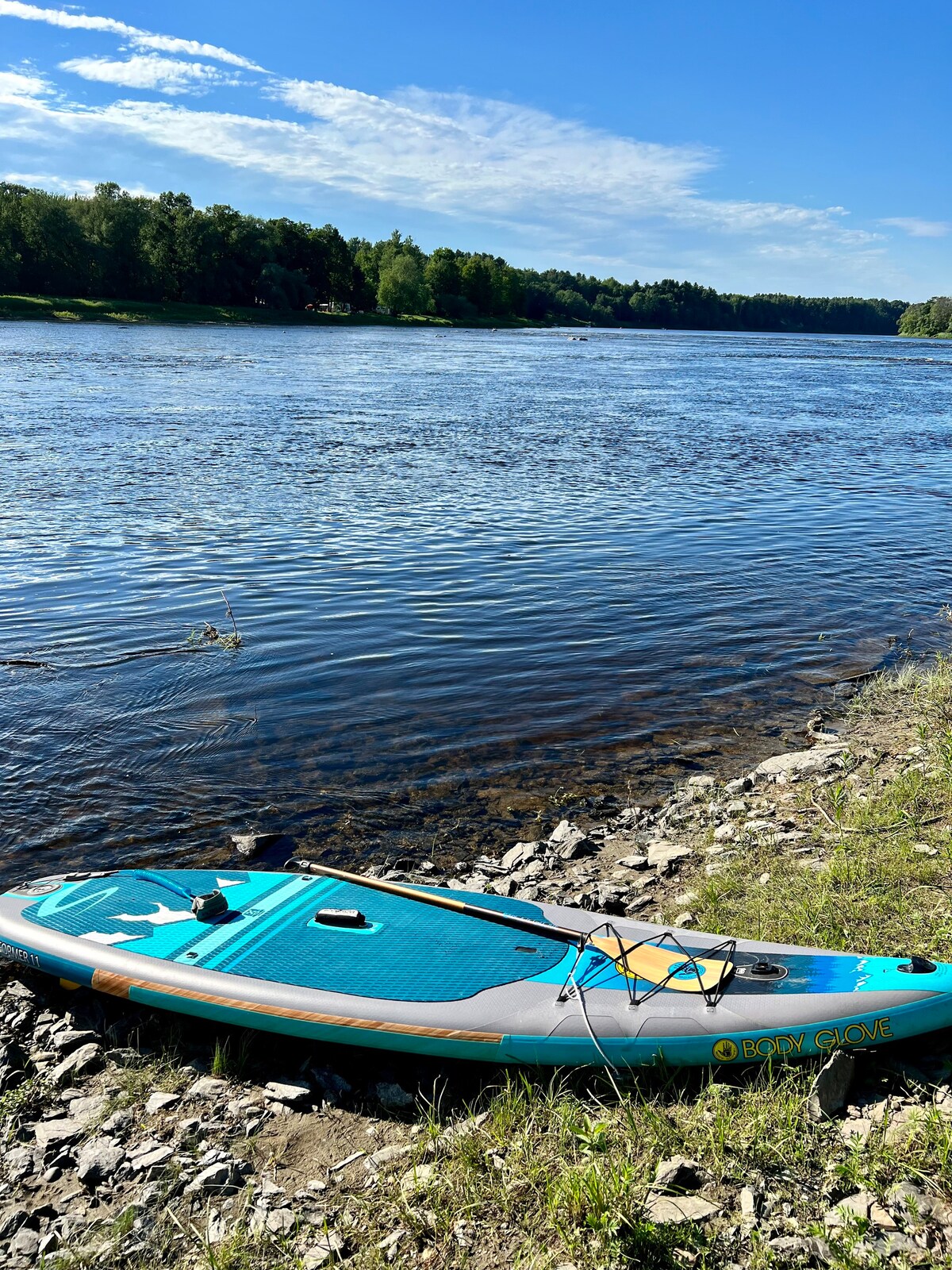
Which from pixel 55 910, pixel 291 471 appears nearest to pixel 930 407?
pixel 291 471

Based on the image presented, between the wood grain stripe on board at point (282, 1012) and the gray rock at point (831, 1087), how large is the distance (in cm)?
139

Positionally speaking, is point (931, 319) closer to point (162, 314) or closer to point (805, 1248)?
point (162, 314)

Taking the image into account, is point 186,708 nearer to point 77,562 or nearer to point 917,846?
point 77,562

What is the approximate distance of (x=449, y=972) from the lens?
4.80 metres

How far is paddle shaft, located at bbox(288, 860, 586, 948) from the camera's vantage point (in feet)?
16.3

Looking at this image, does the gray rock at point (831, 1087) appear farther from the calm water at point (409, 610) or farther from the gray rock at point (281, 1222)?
the calm water at point (409, 610)

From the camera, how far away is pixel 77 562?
12906 millimetres

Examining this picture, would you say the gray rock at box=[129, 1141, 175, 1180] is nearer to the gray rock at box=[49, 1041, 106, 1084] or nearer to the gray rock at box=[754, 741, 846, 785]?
the gray rock at box=[49, 1041, 106, 1084]

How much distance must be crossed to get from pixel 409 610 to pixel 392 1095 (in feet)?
25.2

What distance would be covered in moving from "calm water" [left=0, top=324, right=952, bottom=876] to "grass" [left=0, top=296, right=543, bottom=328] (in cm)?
5818

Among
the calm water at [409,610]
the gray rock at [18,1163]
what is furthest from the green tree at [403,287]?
the gray rock at [18,1163]

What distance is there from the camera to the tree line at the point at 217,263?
8325 centimetres

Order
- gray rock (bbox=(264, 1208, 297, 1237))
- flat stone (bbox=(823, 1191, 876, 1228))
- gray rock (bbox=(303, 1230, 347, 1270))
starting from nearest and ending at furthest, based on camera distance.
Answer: flat stone (bbox=(823, 1191, 876, 1228)), gray rock (bbox=(303, 1230, 347, 1270)), gray rock (bbox=(264, 1208, 297, 1237))

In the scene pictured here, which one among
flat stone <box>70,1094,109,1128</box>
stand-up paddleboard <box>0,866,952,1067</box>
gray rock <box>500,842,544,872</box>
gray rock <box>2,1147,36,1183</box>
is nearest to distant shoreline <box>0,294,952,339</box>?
gray rock <box>500,842,544,872</box>
